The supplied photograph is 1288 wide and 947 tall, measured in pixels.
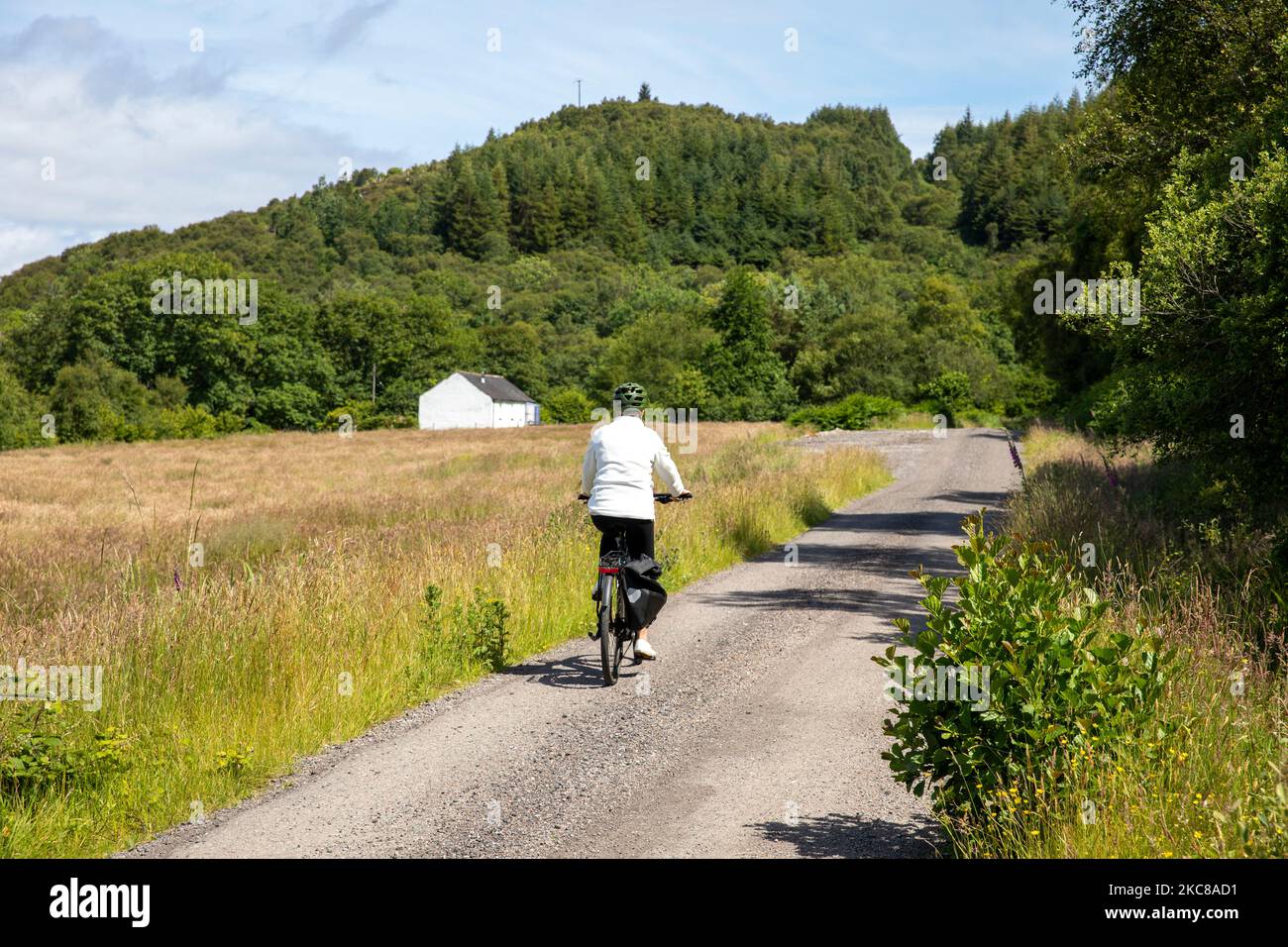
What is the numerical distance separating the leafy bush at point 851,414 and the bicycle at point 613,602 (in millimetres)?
59389

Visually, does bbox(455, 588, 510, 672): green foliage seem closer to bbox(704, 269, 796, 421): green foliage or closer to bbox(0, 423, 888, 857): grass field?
bbox(0, 423, 888, 857): grass field

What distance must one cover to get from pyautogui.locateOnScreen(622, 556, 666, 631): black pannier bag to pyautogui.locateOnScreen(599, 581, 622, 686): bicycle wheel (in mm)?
140

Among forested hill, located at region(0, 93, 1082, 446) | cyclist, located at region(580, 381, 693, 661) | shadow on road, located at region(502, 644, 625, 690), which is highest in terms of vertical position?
forested hill, located at region(0, 93, 1082, 446)

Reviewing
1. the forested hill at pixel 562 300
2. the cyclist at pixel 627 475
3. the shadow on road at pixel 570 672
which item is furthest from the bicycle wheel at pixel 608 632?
the forested hill at pixel 562 300

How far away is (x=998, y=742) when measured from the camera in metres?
4.56

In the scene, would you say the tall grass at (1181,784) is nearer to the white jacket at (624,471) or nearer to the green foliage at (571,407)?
the white jacket at (624,471)

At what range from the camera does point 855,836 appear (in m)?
5.10

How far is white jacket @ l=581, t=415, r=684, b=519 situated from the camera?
856 cm

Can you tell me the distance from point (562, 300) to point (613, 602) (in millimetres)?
134413

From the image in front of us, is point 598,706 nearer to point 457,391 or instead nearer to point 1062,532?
point 1062,532

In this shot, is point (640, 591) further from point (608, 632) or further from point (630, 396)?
point (630, 396)

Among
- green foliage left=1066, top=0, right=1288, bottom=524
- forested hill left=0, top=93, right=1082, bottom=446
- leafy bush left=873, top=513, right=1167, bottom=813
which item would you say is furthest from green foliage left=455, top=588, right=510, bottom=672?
forested hill left=0, top=93, right=1082, bottom=446
